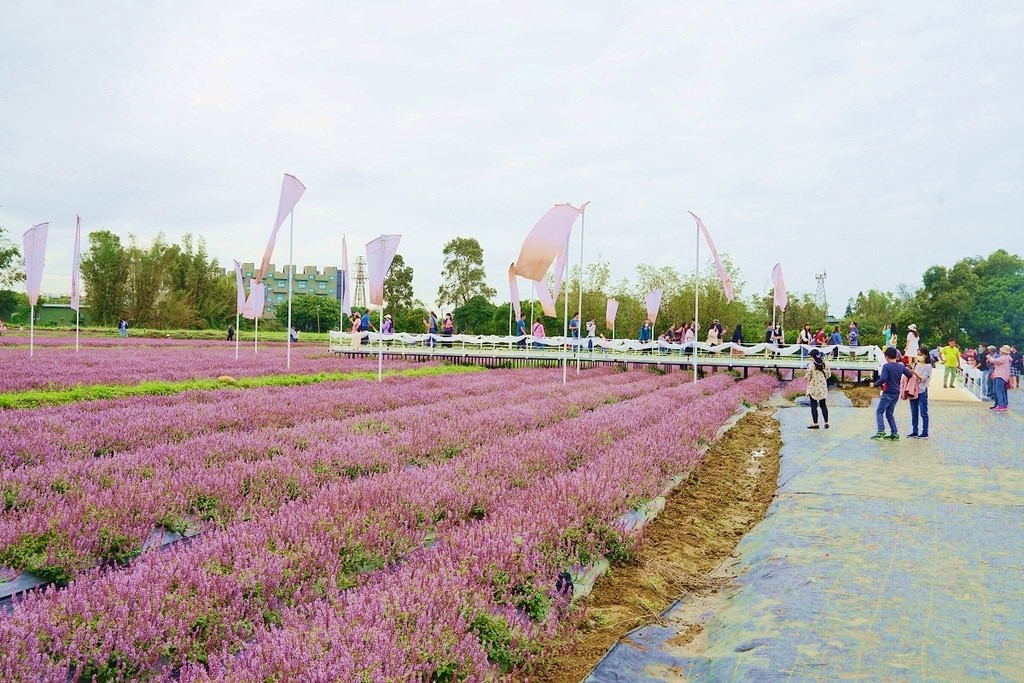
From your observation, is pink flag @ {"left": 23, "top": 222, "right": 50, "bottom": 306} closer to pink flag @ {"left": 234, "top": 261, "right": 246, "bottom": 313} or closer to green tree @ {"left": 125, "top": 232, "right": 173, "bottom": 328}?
pink flag @ {"left": 234, "top": 261, "right": 246, "bottom": 313}

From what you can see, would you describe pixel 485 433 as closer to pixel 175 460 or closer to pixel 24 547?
pixel 175 460

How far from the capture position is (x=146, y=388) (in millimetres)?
13023

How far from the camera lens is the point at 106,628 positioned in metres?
3.06

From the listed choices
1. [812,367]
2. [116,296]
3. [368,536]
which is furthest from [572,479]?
[116,296]

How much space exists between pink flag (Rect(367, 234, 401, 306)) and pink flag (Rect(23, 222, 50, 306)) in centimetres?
860

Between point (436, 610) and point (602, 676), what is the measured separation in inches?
35.0

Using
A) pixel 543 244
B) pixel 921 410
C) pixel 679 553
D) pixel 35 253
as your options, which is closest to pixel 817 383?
pixel 921 410

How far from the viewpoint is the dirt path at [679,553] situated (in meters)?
3.96

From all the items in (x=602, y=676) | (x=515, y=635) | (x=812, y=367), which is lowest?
(x=602, y=676)

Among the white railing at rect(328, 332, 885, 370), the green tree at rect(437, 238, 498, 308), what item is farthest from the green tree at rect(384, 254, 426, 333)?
the white railing at rect(328, 332, 885, 370)

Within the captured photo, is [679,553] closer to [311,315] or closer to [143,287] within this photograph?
[143,287]

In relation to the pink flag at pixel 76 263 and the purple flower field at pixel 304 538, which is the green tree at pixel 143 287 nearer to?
the pink flag at pixel 76 263

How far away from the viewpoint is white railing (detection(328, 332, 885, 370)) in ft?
81.4

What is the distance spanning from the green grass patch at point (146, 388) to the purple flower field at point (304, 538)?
1.50 metres
